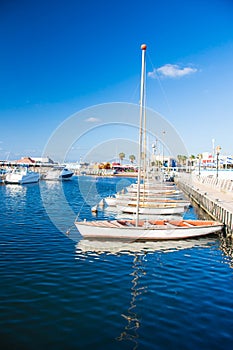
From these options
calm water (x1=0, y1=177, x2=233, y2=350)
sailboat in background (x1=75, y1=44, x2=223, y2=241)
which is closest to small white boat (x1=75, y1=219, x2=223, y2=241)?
sailboat in background (x1=75, y1=44, x2=223, y2=241)

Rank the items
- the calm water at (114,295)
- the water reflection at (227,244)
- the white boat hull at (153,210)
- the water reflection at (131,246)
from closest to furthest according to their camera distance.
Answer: the calm water at (114,295) < the water reflection at (131,246) < the water reflection at (227,244) < the white boat hull at (153,210)

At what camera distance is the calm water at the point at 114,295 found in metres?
8.99

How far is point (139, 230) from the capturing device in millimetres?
19750

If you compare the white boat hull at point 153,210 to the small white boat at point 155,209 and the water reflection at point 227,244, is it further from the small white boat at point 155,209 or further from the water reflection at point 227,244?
the water reflection at point 227,244

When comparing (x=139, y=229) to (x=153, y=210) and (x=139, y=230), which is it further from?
(x=153, y=210)

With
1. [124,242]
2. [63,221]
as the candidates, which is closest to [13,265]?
[124,242]

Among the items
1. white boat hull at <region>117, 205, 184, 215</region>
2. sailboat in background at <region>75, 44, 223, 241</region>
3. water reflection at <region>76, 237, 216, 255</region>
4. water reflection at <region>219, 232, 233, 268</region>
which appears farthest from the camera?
white boat hull at <region>117, 205, 184, 215</region>

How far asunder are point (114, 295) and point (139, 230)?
8.03 metres

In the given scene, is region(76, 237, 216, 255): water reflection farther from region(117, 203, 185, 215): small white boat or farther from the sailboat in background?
region(117, 203, 185, 215): small white boat

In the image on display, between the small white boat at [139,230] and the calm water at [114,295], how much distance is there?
2.12 feet

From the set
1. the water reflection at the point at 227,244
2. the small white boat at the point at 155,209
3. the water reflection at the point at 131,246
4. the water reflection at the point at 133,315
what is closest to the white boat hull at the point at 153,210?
the small white boat at the point at 155,209

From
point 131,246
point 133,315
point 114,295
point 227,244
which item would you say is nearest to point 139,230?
point 131,246

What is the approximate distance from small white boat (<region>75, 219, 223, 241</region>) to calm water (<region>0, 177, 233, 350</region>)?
25.4 inches

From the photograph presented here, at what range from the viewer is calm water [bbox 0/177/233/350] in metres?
8.99
